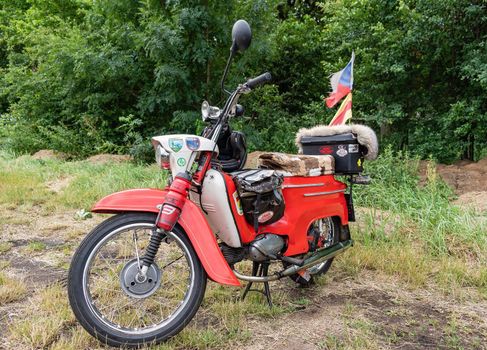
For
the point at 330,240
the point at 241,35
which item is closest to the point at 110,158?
the point at 330,240

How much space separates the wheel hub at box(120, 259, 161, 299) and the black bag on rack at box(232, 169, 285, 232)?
650 millimetres

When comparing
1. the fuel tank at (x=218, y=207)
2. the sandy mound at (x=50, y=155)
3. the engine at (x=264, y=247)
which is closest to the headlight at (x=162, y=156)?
the fuel tank at (x=218, y=207)

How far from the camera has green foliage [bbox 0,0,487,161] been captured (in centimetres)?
732

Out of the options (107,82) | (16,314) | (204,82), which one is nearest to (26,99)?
(107,82)

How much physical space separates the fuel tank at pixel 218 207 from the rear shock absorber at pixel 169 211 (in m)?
0.17

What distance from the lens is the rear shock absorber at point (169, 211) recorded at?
2303 millimetres

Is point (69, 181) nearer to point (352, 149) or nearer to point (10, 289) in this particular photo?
point (10, 289)

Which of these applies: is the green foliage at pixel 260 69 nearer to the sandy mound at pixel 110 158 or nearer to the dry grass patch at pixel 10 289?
the sandy mound at pixel 110 158

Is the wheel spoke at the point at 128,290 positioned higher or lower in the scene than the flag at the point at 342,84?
lower

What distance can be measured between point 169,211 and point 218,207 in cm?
34

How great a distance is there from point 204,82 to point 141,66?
1344 millimetres

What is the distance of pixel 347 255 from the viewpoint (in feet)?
12.6

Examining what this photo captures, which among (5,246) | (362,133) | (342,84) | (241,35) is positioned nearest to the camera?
(241,35)

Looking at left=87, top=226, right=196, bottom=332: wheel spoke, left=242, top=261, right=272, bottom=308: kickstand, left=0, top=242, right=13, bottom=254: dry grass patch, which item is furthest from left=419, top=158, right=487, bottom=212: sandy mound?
left=0, top=242, right=13, bottom=254: dry grass patch
